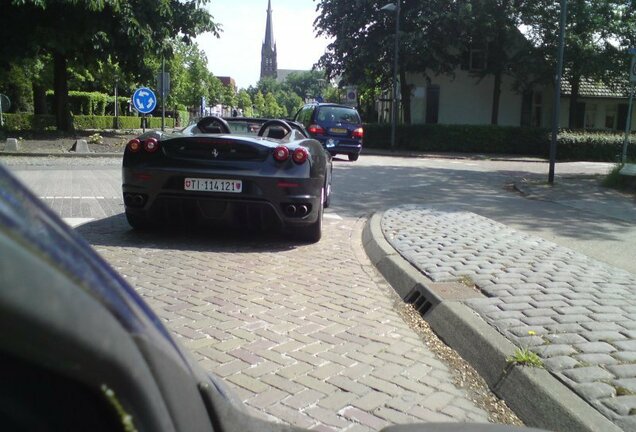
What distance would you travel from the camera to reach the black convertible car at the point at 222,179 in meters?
6.00

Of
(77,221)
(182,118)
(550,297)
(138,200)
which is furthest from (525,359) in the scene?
(182,118)

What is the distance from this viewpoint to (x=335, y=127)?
68.2ft

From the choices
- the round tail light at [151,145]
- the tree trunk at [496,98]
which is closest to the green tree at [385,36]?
the tree trunk at [496,98]

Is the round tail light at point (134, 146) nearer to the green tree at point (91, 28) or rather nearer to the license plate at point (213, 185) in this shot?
the license plate at point (213, 185)

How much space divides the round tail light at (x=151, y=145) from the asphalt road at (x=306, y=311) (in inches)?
39.5

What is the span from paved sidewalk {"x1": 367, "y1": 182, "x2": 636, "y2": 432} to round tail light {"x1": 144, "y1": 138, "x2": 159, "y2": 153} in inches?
108

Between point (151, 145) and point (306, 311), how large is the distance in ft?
Answer: 9.42

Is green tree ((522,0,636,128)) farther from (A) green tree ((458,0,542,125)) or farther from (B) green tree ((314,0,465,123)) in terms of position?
(B) green tree ((314,0,465,123))

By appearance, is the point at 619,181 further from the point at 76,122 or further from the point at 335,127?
the point at 76,122

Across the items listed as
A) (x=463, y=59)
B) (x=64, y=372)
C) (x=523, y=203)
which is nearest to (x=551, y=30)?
(x=463, y=59)

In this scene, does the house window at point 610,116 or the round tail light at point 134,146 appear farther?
the house window at point 610,116

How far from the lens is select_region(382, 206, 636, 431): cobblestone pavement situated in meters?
3.04

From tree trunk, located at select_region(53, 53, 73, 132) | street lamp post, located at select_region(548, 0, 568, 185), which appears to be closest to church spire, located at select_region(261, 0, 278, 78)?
tree trunk, located at select_region(53, 53, 73, 132)

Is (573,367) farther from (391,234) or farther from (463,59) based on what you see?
(463,59)
